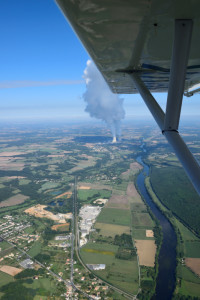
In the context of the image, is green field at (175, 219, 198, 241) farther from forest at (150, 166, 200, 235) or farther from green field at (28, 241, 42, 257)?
green field at (28, 241, 42, 257)

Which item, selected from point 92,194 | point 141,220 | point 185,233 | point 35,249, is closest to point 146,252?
point 185,233

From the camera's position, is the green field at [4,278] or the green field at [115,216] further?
the green field at [115,216]

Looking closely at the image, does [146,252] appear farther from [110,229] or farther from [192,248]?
[110,229]

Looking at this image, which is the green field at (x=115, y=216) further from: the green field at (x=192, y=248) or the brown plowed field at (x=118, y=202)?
the green field at (x=192, y=248)

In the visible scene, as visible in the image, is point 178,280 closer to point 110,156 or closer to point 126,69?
point 126,69

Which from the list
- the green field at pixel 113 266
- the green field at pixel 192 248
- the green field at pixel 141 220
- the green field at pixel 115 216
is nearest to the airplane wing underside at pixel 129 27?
the green field at pixel 113 266

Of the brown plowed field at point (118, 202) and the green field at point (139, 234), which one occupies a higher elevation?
the brown plowed field at point (118, 202)

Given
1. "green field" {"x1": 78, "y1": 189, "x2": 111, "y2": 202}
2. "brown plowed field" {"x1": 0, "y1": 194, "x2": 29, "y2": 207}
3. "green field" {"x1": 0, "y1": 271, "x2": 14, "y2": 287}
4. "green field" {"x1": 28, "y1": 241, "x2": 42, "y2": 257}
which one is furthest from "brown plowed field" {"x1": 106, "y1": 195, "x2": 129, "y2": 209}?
"green field" {"x1": 0, "y1": 271, "x2": 14, "y2": 287}
